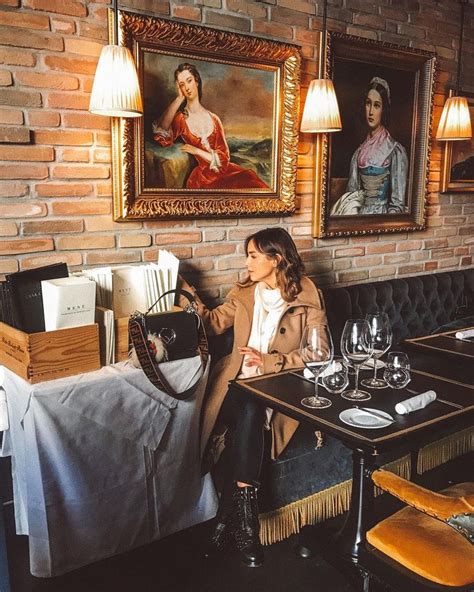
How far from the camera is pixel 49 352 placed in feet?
7.47

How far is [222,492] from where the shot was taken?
2.71 meters

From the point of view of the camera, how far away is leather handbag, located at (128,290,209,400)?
2.47 metres

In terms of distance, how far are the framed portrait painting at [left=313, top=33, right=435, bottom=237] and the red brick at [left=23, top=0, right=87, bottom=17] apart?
4.93ft

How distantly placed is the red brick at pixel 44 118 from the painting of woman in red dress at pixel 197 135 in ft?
1.61

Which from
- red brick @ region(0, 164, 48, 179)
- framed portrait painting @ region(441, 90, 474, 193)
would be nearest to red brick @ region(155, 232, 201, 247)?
red brick @ region(0, 164, 48, 179)

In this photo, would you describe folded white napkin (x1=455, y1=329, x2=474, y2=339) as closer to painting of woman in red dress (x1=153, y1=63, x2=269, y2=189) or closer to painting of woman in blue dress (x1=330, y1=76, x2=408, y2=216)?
painting of woman in blue dress (x1=330, y1=76, x2=408, y2=216)

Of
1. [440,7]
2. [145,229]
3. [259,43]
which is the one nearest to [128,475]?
[145,229]

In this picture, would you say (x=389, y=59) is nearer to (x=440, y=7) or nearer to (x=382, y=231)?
(x=440, y=7)

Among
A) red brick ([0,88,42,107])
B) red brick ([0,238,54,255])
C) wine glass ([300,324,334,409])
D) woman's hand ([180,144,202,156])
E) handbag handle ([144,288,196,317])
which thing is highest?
red brick ([0,88,42,107])

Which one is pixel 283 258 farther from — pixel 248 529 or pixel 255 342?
pixel 248 529

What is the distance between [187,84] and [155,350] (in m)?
1.40

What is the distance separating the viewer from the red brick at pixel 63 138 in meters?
2.65

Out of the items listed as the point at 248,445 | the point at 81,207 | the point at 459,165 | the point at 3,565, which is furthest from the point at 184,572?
the point at 459,165

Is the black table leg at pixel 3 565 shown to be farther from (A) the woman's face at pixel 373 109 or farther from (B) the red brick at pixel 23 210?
(A) the woman's face at pixel 373 109
